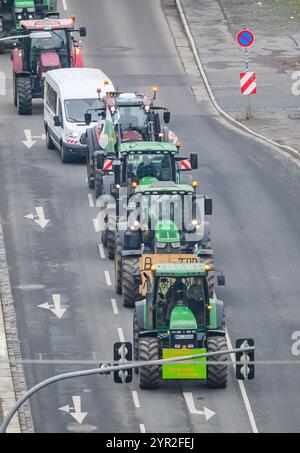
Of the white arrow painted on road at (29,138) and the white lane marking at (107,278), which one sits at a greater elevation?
the white arrow painted on road at (29,138)

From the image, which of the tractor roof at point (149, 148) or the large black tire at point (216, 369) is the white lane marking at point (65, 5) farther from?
the large black tire at point (216, 369)

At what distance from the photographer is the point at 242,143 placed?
2869 inches

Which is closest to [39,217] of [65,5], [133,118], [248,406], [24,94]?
[133,118]

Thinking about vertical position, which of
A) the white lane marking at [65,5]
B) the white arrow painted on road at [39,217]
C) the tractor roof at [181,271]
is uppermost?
the white lane marking at [65,5]

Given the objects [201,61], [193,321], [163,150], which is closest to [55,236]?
[163,150]

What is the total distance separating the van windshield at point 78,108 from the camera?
68938 millimetres

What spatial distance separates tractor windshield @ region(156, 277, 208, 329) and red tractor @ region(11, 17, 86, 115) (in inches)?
1058

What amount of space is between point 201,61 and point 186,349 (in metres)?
37.8

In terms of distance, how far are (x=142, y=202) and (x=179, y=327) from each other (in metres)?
7.74

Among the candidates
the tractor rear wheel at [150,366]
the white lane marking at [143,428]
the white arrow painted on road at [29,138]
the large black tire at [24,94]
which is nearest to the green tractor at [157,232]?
the tractor rear wheel at [150,366]

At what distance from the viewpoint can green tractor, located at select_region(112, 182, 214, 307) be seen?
5416cm

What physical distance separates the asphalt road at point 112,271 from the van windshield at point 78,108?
1651mm

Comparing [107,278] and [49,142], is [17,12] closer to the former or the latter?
[49,142]
